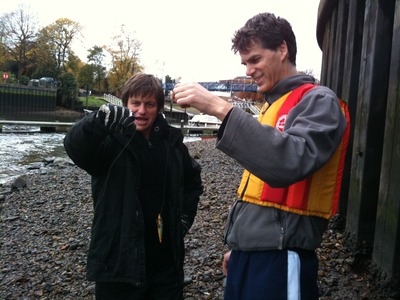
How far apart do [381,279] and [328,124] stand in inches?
80.6

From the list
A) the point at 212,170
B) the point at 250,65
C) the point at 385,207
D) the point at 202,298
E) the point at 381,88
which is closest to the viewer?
the point at 250,65

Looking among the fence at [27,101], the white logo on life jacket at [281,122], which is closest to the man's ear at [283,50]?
the white logo on life jacket at [281,122]

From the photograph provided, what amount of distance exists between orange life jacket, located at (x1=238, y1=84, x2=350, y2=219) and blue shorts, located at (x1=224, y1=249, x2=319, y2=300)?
219 millimetres

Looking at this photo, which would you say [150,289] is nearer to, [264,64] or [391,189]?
[264,64]

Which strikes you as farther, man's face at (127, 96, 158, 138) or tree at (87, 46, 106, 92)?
tree at (87, 46, 106, 92)

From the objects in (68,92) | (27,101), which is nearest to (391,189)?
(27,101)

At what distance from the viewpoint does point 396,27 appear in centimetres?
305

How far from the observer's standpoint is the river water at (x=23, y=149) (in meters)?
16.3

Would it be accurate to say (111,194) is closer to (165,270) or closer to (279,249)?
(165,270)

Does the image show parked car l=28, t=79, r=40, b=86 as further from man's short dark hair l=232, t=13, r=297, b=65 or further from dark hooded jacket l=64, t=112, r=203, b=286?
man's short dark hair l=232, t=13, r=297, b=65

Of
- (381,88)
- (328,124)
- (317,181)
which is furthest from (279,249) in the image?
(381,88)

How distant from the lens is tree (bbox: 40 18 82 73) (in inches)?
2493

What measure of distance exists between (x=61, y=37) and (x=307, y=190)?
69.5m

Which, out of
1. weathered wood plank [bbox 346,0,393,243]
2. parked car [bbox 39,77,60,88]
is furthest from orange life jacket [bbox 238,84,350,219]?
parked car [bbox 39,77,60,88]
